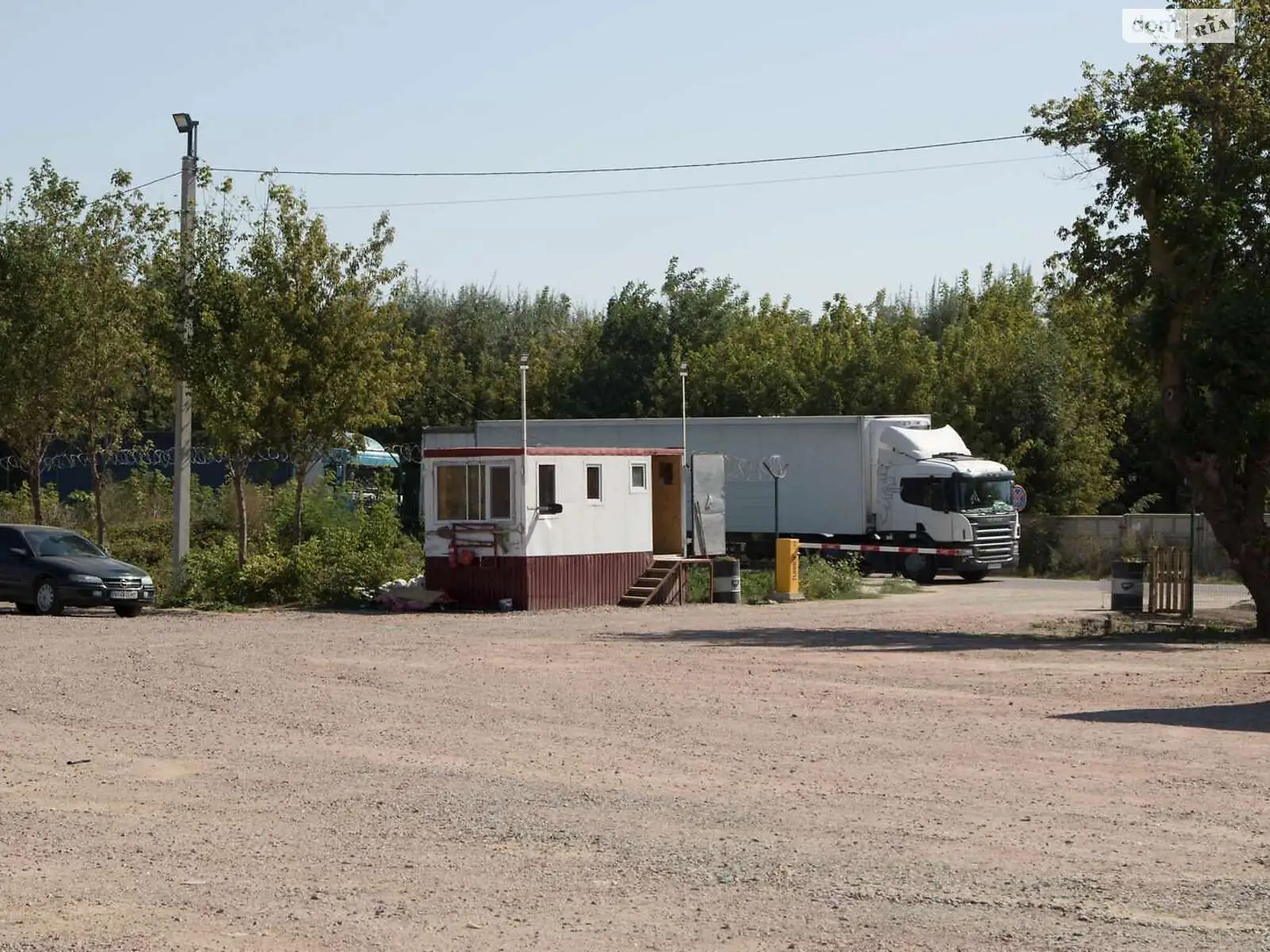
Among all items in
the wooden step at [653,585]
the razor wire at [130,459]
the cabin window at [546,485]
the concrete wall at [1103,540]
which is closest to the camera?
the cabin window at [546,485]

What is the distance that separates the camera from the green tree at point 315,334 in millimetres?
31031

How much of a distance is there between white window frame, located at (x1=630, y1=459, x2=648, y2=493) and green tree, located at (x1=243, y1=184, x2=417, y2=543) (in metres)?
4.63

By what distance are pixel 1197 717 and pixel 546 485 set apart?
16.3m

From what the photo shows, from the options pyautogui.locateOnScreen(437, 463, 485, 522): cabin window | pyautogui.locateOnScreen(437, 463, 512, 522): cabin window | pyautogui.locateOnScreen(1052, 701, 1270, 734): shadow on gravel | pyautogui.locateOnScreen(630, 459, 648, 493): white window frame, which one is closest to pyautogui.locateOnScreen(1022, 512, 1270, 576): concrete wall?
pyautogui.locateOnScreen(630, 459, 648, 493): white window frame

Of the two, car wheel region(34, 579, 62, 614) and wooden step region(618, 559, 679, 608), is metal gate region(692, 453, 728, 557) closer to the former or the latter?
wooden step region(618, 559, 679, 608)

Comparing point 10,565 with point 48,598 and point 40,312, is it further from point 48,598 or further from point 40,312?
point 40,312

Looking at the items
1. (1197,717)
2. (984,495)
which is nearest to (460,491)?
(984,495)

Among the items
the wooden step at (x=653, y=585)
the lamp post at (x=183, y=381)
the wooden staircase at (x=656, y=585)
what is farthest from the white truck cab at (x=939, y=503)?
the lamp post at (x=183, y=381)

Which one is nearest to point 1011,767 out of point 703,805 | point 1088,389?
point 703,805

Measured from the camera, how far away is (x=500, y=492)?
2973 cm

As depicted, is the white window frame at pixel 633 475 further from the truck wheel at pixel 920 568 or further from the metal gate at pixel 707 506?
the truck wheel at pixel 920 568

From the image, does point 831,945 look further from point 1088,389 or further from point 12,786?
point 1088,389

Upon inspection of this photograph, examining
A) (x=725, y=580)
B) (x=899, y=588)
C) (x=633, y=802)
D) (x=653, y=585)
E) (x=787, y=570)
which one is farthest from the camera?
(x=899, y=588)

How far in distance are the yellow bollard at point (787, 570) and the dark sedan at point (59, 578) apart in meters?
11.5
